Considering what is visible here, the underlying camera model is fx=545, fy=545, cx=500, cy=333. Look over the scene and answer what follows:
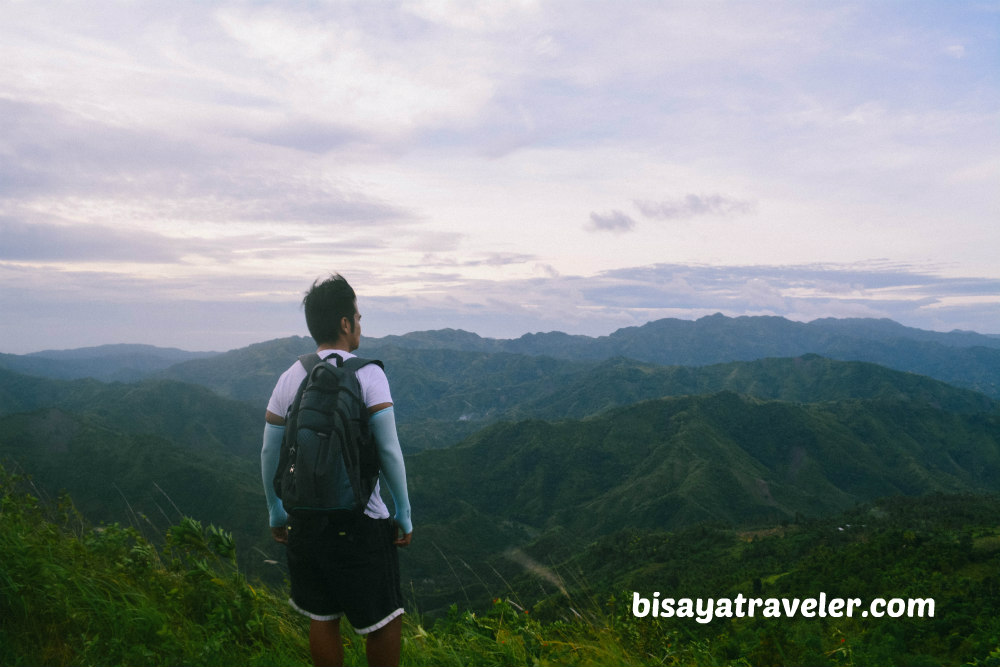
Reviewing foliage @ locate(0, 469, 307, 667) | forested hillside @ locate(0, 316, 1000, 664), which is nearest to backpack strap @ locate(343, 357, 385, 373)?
forested hillside @ locate(0, 316, 1000, 664)

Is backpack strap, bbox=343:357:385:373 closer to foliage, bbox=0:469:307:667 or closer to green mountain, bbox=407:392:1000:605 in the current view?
foliage, bbox=0:469:307:667

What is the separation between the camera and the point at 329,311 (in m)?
3.66

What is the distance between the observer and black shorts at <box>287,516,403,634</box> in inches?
130

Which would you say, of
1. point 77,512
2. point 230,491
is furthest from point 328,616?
point 230,491

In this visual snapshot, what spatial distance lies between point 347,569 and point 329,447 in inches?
31.8

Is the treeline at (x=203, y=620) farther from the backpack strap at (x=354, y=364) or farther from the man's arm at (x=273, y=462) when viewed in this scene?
the backpack strap at (x=354, y=364)

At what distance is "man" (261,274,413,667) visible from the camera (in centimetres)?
329

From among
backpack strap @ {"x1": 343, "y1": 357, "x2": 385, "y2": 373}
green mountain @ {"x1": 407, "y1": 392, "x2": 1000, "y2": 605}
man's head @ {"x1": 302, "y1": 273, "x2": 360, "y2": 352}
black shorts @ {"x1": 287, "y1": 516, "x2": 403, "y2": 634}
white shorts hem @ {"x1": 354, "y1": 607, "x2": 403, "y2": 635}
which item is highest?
man's head @ {"x1": 302, "y1": 273, "x2": 360, "y2": 352}

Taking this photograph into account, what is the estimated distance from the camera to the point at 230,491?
130 metres

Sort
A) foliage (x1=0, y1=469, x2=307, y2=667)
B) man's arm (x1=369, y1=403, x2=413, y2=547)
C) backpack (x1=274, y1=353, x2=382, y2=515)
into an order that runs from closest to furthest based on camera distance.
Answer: backpack (x1=274, y1=353, x2=382, y2=515)
man's arm (x1=369, y1=403, x2=413, y2=547)
foliage (x1=0, y1=469, x2=307, y2=667)

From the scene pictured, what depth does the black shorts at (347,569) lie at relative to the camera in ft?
10.8

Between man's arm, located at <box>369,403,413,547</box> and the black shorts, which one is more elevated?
man's arm, located at <box>369,403,413,547</box>

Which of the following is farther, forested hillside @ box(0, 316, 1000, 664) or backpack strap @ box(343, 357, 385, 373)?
forested hillside @ box(0, 316, 1000, 664)

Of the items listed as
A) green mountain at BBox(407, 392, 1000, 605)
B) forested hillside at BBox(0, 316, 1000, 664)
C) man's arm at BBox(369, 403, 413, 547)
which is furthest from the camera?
green mountain at BBox(407, 392, 1000, 605)
